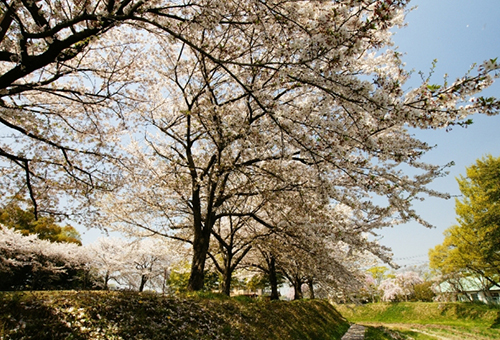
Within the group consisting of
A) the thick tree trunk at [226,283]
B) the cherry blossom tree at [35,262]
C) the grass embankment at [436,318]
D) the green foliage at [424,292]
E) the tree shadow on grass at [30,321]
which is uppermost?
the cherry blossom tree at [35,262]

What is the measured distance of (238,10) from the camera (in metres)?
5.35

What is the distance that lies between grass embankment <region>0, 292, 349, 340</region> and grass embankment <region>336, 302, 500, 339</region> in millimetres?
12930

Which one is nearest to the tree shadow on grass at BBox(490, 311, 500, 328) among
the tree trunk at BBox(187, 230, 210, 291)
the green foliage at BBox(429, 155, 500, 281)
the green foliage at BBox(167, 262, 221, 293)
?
the green foliage at BBox(429, 155, 500, 281)

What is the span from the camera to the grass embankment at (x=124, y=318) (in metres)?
3.44

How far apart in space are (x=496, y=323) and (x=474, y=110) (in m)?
23.4

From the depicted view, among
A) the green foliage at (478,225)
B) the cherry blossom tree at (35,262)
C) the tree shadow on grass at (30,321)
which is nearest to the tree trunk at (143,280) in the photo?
the cherry blossom tree at (35,262)

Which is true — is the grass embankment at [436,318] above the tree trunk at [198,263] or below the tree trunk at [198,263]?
below

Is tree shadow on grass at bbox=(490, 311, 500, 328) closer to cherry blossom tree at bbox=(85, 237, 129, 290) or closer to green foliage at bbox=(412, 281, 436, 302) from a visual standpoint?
green foliage at bbox=(412, 281, 436, 302)

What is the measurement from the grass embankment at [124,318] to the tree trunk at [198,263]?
1.38 meters

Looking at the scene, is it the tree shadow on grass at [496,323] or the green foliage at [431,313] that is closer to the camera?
the tree shadow on grass at [496,323]

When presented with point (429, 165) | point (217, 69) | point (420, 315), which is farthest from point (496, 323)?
point (217, 69)

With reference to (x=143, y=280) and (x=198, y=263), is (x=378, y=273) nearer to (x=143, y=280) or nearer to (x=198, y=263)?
(x=143, y=280)

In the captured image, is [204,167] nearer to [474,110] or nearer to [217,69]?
[217,69]

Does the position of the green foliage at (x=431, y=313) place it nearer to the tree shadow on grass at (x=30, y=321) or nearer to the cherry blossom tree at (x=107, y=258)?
the tree shadow on grass at (x=30, y=321)
